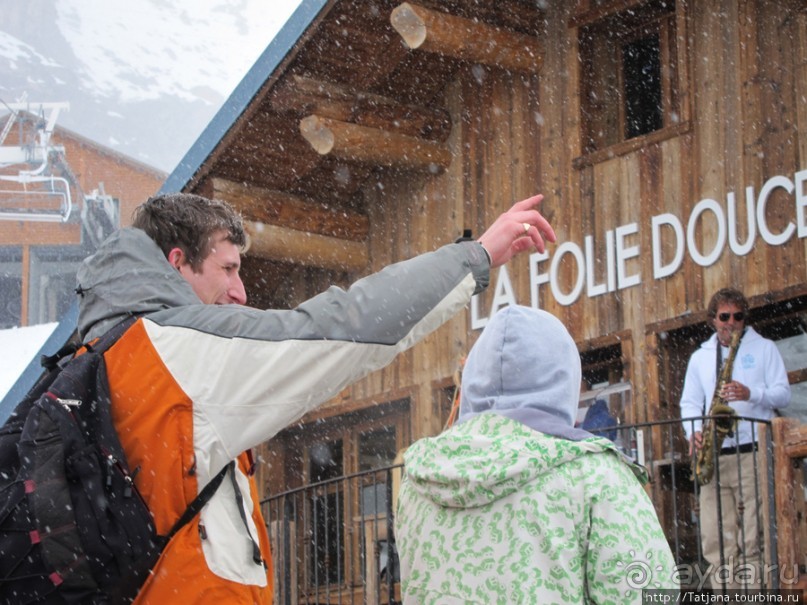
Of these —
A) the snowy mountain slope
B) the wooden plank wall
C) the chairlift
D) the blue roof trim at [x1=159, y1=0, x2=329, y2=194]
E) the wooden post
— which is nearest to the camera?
the wooden post

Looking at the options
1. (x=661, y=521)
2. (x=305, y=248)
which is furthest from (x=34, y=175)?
(x=661, y=521)

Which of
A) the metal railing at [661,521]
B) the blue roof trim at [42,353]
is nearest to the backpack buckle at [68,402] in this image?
the metal railing at [661,521]

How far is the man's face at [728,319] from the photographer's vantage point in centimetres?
786

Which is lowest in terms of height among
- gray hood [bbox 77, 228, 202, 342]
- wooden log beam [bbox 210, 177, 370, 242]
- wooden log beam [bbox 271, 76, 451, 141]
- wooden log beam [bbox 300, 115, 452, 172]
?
gray hood [bbox 77, 228, 202, 342]

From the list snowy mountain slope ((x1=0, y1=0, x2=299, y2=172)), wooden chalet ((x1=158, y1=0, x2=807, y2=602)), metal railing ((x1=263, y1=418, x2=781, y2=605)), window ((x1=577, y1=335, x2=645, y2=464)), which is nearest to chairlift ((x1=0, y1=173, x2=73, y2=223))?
wooden chalet ((x1=158, y1=0, x2=807, y2=602))

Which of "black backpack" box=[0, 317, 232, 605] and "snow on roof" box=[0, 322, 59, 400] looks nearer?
"black backpack" box=[0, 317, 232, 605]

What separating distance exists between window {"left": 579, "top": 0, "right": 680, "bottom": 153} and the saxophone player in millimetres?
1993

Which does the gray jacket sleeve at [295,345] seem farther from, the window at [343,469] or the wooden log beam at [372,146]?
the window at [343,469]

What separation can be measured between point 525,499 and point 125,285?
1.03 m

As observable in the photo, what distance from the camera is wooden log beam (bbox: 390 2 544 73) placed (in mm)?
9055

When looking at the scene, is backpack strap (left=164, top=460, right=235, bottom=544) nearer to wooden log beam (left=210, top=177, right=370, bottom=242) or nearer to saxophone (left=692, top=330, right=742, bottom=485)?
saxophone (left=692, top=330, right=742, bottom=485)

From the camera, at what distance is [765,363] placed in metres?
7.78

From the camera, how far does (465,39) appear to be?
372 inches

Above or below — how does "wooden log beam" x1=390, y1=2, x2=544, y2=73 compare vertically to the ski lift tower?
below
